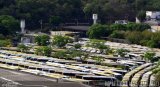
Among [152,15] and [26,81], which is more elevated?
[152,15]

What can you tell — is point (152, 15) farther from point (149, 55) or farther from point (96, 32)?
point (149, 55)

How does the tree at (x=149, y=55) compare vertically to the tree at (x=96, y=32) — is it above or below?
below

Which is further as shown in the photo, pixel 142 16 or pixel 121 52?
pixel 142 16

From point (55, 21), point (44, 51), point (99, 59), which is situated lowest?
point (99, 59)

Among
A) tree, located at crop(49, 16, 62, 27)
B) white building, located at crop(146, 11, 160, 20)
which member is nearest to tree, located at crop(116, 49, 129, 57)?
tree, located at crop(49, 16, 62, 27)

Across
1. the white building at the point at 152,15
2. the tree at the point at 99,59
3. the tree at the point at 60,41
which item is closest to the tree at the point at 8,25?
the tree at the point at 60,41

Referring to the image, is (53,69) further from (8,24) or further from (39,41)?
(8,24)

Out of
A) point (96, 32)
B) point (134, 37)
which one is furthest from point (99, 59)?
point (96, 32)

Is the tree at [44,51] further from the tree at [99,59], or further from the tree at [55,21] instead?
the tree at [55,21]

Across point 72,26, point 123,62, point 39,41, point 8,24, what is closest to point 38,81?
point 123,62
